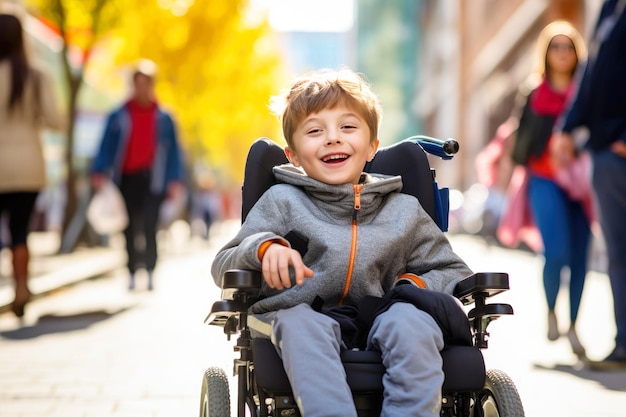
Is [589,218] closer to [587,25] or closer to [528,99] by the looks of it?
[528,99]

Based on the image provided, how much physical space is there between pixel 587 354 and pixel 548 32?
2079 mm

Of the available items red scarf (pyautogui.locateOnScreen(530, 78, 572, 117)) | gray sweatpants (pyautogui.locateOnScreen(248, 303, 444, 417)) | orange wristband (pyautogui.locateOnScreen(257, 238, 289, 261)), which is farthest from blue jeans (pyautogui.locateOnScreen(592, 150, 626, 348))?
orange wristband (pyautogui.locateOnScreen(257, 238, 289, 261))

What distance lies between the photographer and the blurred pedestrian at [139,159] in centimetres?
1038

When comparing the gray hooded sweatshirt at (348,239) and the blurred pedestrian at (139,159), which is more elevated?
the blurred pedestrian at (139,159)

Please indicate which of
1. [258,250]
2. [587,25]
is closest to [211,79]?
[587,25]

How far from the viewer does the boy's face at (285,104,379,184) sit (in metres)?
3.39

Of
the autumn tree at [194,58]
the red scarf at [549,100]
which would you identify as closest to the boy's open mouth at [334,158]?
the red scarf at [549,100]

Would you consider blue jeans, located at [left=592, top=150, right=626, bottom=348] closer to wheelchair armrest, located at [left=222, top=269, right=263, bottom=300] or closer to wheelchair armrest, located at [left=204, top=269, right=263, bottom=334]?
wheelchair armrest, located at [left=204, top=269, right=263, bottom=334]

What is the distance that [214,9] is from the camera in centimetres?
2798

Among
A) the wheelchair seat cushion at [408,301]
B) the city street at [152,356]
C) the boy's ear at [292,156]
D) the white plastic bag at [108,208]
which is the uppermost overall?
the white plastic bag at [108,208]

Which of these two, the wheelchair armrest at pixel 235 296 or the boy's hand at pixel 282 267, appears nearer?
the boy's hand at pixel 282 267

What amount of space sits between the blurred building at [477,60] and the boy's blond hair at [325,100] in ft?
54.8

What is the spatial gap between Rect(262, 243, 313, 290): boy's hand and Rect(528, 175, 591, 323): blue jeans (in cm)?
400

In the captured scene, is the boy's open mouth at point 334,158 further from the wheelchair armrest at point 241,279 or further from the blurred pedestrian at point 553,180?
the blurred pedestrian at point 553,180
